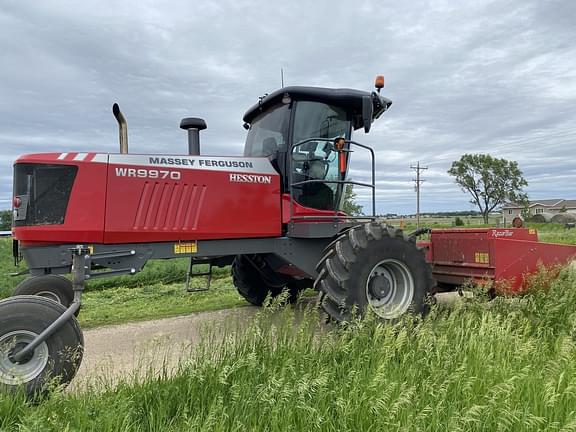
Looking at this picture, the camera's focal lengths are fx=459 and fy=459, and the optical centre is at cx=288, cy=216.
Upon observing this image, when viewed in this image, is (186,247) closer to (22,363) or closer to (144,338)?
(144,338)

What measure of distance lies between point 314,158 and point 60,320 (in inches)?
129

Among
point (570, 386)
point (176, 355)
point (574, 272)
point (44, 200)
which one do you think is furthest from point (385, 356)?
point (574, 272)

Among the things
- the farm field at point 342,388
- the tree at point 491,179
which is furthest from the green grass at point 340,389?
the tree at point 491,179

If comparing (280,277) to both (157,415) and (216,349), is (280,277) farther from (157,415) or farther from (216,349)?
(157,415)

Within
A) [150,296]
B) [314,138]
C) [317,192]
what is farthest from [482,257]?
[150,296]

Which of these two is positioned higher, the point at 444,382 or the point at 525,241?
the point at 525,241

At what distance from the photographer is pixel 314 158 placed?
5.59 meters

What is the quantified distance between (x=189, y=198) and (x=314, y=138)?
1.66 metres

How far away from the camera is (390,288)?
212 inches

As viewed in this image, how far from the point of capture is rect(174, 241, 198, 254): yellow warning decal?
484 centimetres

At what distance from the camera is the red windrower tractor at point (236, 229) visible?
13.8 ft

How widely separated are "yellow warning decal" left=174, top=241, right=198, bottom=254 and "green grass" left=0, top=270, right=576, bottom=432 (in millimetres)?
1359

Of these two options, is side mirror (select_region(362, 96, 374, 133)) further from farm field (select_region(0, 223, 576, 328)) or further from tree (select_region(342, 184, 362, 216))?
farm field (select_region(0, 223, 576, 328))

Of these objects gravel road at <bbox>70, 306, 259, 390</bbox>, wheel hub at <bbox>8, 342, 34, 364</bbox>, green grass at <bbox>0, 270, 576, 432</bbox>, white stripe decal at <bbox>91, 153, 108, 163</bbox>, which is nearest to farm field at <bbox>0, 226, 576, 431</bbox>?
green grass at <bbox>0, 270, 576, 432</bbox>
